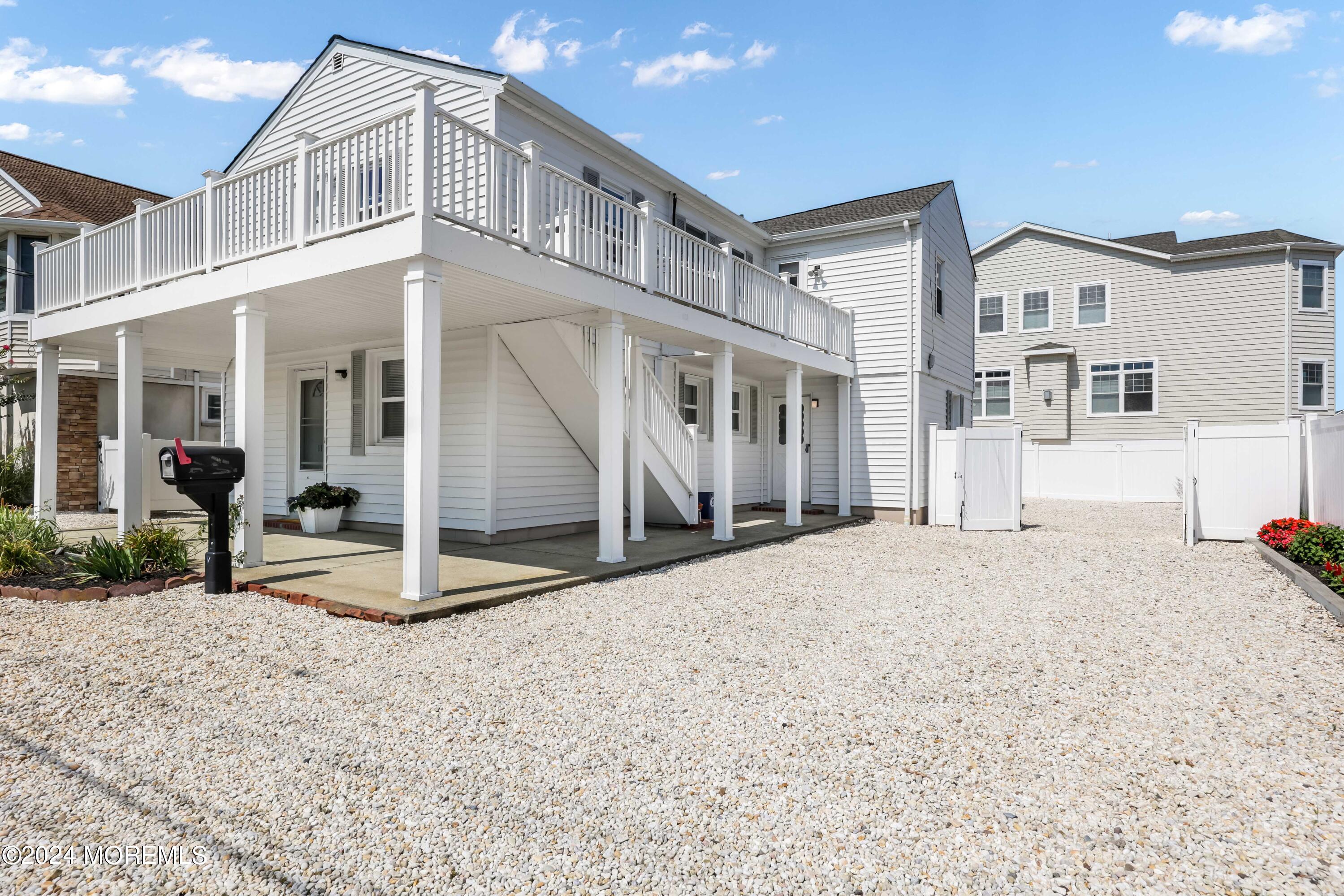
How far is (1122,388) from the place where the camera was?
71.1 ft

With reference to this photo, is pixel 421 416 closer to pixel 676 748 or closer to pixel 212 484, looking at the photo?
pixel 212 484

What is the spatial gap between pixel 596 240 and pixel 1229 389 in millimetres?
21309

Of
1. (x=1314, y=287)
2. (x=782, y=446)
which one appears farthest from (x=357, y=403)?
(x=1314, y=287)

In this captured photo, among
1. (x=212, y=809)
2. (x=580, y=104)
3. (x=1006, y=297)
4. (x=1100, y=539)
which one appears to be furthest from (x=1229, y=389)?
(x=212, y=809)

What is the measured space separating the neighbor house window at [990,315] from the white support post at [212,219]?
22.3 m

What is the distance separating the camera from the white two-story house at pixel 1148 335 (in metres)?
20.2

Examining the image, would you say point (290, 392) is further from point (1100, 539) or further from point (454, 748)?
point (1100, 539)

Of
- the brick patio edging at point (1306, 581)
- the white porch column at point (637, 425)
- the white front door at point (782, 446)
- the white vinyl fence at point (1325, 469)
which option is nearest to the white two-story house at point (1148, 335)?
the white vinyl fence at point (1325, 469)

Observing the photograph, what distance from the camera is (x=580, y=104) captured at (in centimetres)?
1073

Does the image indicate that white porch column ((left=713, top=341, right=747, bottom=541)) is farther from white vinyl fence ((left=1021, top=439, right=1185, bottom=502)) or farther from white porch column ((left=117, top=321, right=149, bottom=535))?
white vinyl fence ((left=1021, top=439, right=1185, bottom=502))

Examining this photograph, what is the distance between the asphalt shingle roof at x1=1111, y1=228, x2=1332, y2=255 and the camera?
20406 mm

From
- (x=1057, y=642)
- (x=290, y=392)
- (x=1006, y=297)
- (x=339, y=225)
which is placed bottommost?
(x=1057, y=642)

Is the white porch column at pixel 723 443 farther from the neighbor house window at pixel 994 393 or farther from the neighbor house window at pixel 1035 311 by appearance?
the neighbor house window at pixel 1035 311

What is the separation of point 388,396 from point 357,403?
603 mm
